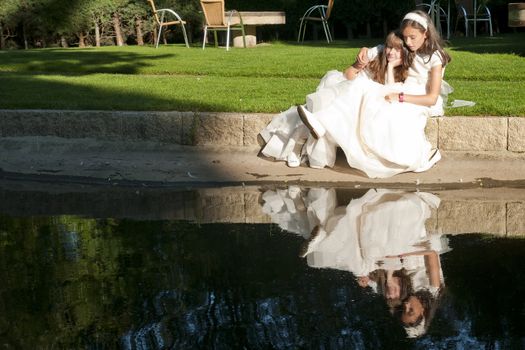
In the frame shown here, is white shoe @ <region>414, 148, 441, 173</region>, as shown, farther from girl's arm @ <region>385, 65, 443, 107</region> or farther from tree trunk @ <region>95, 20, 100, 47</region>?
tree trunk @ <region>95, 20, 100, 47</region>

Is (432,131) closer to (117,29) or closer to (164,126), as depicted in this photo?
(164,126)

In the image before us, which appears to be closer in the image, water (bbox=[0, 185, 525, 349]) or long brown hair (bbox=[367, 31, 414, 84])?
water (bbox=[0, 185, 525, 349])

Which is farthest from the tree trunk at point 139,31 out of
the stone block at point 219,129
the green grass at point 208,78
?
the stone block at point 219,129

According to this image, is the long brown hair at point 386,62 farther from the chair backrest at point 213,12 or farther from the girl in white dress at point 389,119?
the chair backrest at point 213,12

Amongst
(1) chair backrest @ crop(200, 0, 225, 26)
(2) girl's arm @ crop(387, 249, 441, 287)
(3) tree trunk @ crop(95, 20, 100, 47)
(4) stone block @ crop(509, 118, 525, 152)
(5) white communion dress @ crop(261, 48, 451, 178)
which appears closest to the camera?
(2) girl's arm @ crop(387, 249, 441, 287)

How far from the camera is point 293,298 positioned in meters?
3.87

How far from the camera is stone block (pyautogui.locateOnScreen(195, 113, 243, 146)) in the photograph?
24.2ft

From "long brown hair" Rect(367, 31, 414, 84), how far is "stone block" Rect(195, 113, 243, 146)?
1.10 m

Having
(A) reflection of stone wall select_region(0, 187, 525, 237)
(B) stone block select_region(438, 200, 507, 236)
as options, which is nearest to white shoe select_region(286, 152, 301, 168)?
(A) reflection of stone wall select_region(0, 187, 525, 237)

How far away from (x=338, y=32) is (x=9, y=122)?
14.5 m

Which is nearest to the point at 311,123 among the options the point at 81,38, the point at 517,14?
the point at 517,14

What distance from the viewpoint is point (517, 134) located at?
22.8 feet

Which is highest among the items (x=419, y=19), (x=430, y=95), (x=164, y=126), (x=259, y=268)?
(x=419, y=19)

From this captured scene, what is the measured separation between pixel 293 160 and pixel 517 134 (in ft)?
5.38
